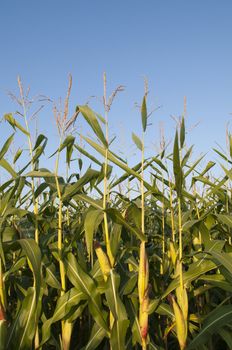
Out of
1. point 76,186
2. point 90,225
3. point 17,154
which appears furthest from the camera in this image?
point 17,154

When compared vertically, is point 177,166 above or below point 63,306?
above

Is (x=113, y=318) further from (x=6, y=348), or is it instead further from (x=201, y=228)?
(x=201, y=228)

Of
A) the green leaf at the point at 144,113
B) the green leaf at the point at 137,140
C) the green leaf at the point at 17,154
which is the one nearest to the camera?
the green leaf at the point at 144,113

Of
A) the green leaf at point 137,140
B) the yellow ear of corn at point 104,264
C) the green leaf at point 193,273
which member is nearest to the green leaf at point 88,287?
the yellow ear of corn at point 104,264

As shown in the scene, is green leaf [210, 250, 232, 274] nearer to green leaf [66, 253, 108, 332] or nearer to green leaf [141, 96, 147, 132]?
green leaf [66, 253, 108, 332]

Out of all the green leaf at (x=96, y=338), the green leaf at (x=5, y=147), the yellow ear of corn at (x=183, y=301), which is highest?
the green leaf at (x=5, y=147)

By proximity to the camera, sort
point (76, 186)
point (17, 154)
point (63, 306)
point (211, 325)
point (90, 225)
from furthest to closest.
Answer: point (17, 154), point (76, 186), point (63, 306), point (90, 225), point (211, 325)

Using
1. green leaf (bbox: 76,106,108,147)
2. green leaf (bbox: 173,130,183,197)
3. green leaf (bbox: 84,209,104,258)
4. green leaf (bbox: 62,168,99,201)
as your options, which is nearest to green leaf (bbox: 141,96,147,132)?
green leaf (bbox: 76,106,108,147)

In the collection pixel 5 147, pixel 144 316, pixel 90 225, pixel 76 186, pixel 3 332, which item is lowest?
pixel 3 332

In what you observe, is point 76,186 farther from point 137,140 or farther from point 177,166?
point 177,166

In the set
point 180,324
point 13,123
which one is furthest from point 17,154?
point 180,324

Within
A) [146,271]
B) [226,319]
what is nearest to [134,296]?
[146,271]

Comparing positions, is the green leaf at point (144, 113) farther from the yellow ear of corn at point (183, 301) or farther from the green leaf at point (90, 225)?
the yellow ear of corn at point (183, 301)

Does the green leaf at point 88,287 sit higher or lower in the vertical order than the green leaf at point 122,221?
lower
